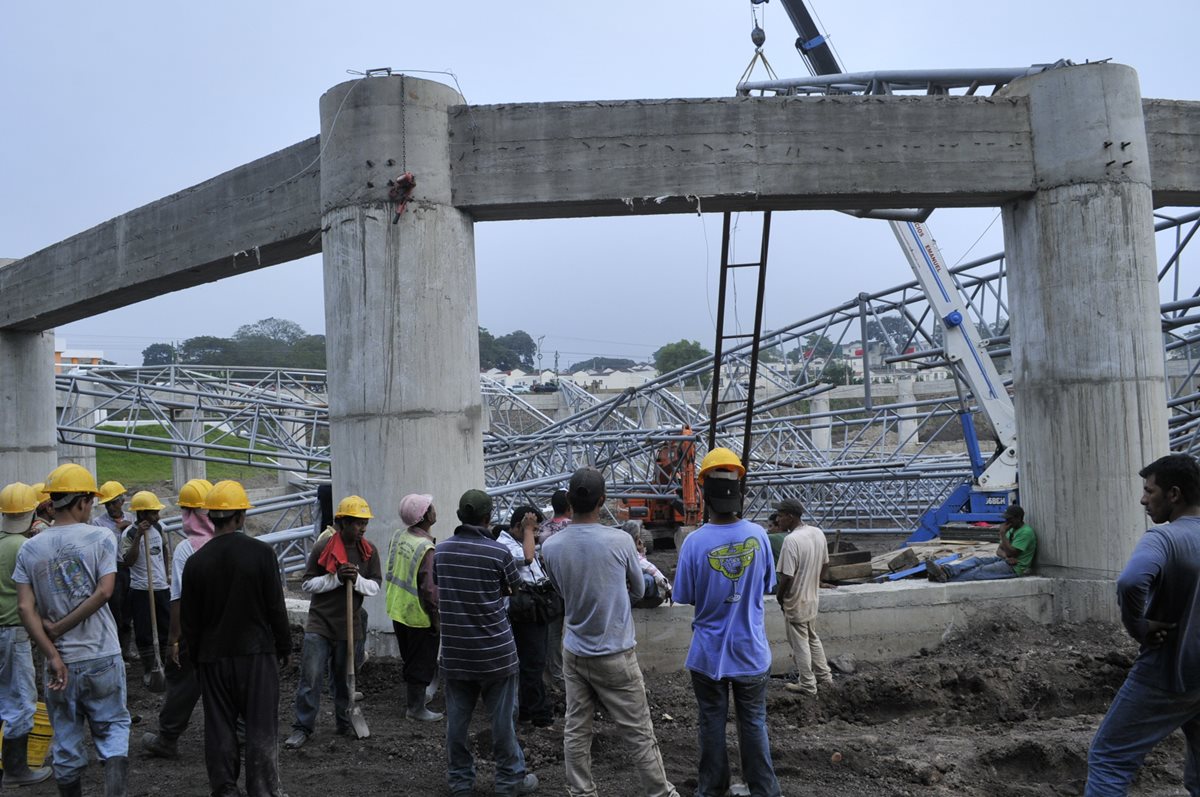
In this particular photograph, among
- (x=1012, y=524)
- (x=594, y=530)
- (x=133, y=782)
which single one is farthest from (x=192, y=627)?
(x=1012, y=524)

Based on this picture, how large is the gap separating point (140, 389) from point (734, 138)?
47.7ft

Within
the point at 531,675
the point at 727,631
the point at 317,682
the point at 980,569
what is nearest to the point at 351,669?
the point at 317,682

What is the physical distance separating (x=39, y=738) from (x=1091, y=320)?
9.04 meters

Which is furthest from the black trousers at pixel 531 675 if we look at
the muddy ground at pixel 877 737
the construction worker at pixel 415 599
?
the construction worker at pixel 415 599

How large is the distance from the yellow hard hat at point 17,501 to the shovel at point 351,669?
2.01 m

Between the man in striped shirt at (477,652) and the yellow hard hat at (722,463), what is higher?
the yellow hard hat at (722,463)

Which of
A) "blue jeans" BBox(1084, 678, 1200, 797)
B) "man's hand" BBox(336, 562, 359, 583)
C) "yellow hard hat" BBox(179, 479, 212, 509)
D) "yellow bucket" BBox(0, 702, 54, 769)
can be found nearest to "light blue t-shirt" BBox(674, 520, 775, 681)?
"blue jeans" BBox(1084, 678, 1200, 797)

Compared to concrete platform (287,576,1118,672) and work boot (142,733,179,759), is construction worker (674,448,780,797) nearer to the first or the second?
concrete platform (287,576,1118,672)

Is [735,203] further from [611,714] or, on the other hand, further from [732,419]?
[732,419]

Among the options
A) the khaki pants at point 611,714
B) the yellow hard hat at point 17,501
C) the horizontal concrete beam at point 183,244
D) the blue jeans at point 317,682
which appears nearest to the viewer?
the khaki pants at point 611,714

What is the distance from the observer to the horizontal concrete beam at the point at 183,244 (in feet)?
31.5

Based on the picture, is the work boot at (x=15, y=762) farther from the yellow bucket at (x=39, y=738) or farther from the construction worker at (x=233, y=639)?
the construction worker at (x=233, y=639)

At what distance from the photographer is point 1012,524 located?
9.45 m

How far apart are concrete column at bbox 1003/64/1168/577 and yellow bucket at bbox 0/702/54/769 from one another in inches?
330
